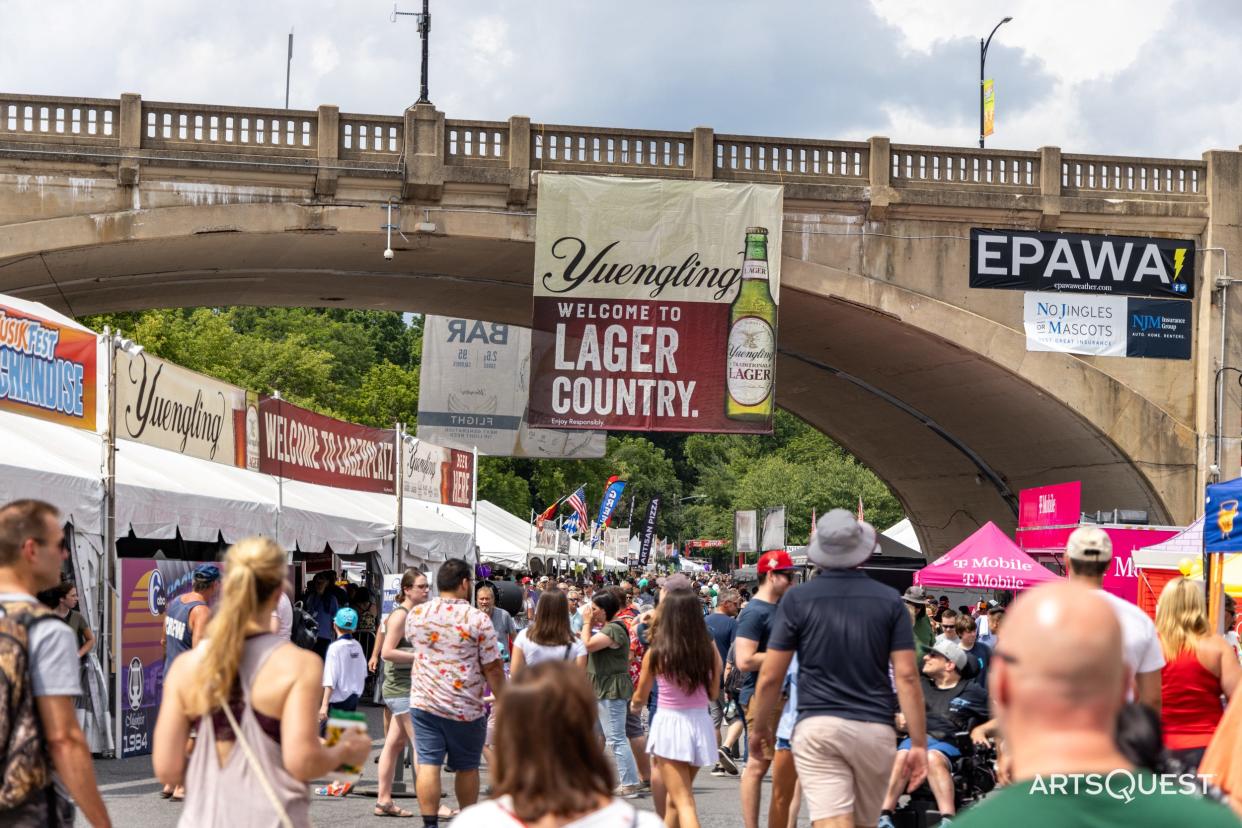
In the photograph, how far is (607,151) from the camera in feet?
92.9

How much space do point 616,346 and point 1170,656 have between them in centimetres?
2030

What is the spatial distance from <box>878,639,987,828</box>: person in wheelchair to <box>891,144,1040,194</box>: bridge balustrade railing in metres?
19.9

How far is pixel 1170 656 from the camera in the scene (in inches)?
304

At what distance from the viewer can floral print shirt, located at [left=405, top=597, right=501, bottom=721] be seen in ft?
31.4

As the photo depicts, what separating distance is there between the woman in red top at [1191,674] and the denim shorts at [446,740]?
158 inches

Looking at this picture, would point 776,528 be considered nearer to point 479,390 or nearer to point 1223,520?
point 479,390

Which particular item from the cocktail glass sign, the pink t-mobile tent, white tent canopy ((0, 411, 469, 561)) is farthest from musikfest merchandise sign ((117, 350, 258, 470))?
the pink t-mobile tent

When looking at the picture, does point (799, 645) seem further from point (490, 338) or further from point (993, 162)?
point (490, 338)

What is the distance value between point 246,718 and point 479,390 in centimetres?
3232

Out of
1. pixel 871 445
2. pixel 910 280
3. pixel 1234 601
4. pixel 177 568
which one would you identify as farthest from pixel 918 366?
pixel 177 568

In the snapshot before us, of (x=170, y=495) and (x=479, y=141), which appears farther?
(x=479, y=141)

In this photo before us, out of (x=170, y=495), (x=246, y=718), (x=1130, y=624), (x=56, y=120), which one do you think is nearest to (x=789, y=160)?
(x=56, y=120)

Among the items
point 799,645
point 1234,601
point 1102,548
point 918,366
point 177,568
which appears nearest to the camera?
point 1102,548

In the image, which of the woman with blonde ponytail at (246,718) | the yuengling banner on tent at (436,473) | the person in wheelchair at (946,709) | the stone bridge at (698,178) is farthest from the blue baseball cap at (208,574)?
the stone bridge at (698,178)
